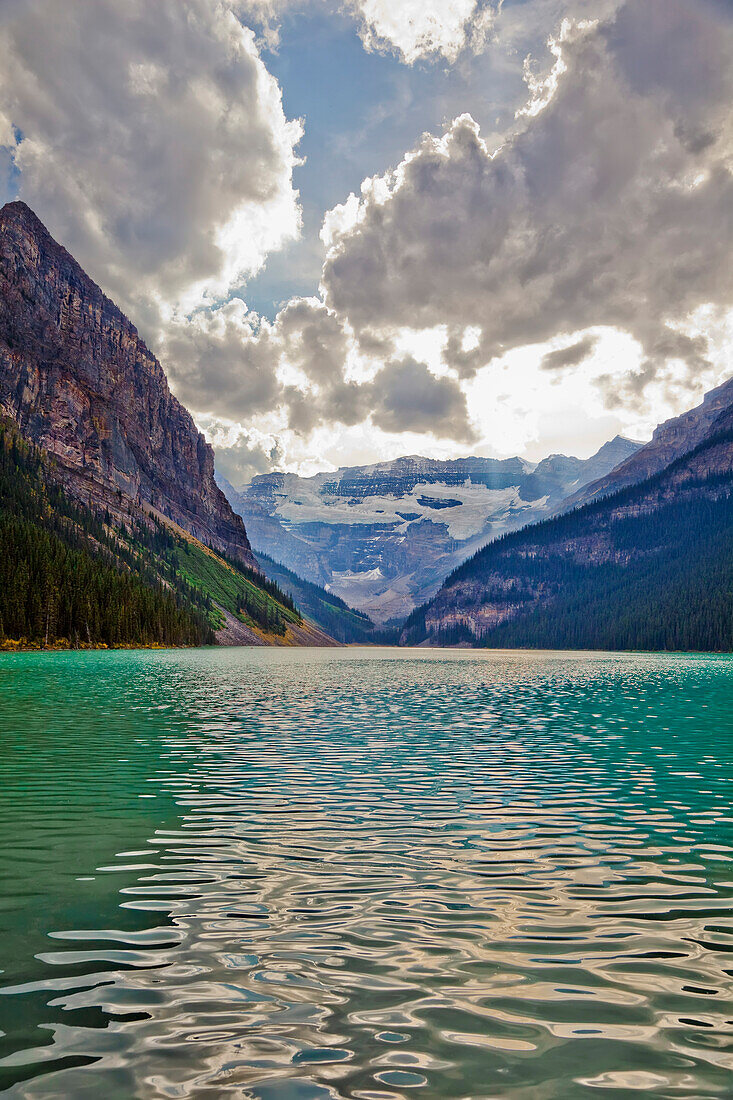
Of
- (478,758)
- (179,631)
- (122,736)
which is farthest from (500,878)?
(179,631)

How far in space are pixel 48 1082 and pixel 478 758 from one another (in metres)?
22.9

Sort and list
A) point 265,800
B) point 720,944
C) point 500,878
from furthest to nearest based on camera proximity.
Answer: point 265,800 → point 500,878 → point 720,944

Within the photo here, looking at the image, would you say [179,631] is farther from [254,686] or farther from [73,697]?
[73,697]

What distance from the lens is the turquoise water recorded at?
703cm

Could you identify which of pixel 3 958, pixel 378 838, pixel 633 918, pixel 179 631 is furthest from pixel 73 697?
pixel 179 631

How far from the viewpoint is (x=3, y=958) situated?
9.59 metres

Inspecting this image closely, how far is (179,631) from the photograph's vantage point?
649ft

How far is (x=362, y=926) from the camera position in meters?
10.8

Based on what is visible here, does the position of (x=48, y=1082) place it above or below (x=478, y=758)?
above

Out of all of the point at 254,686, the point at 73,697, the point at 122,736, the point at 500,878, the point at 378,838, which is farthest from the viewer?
the point at 254,686

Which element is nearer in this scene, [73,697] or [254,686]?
[73,697]

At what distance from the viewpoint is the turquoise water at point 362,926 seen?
277 inches

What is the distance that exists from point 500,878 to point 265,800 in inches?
345

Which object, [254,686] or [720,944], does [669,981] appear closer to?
[720,944]
